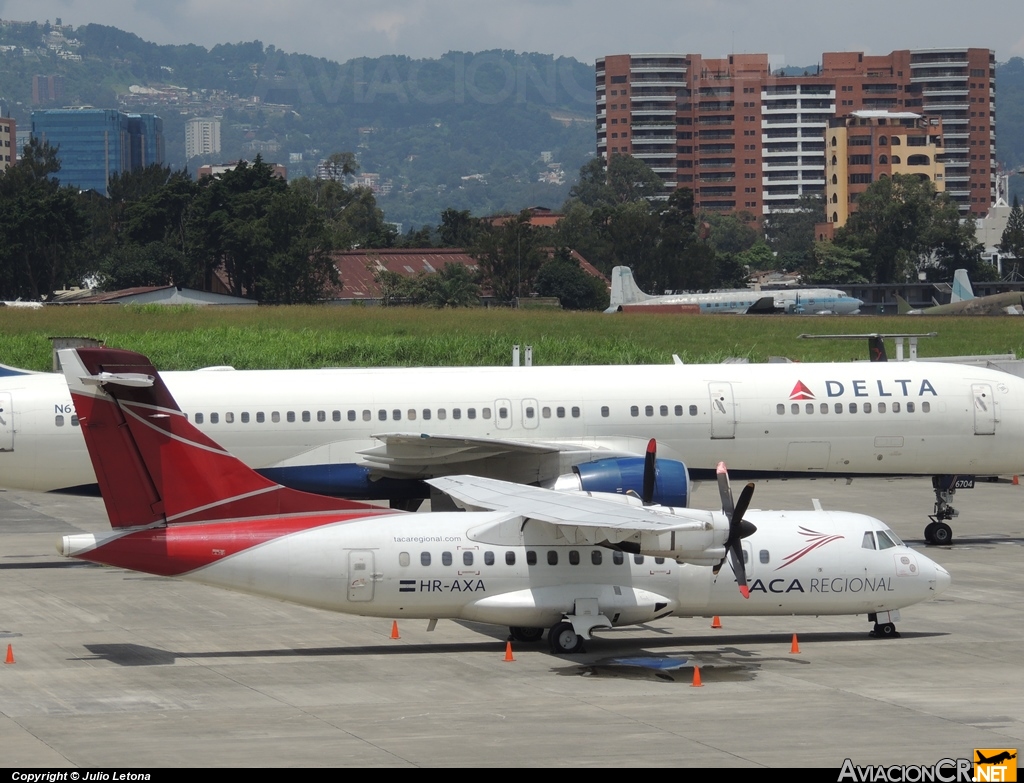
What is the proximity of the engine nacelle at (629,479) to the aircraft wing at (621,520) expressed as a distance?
5.58m

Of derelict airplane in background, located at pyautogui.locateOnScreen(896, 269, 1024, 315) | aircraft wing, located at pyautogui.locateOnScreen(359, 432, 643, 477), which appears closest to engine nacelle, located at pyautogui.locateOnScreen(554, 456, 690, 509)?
aircraft wing, located at pyautogui.locateOnScreen(359, 432, 643, 477)

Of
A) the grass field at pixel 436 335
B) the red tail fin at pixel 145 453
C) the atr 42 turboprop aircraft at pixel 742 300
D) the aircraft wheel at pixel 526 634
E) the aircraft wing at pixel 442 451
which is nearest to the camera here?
the red tail fin at pixel 145 453

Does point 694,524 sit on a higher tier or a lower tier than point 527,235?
lower

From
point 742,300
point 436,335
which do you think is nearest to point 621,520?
point 436,335

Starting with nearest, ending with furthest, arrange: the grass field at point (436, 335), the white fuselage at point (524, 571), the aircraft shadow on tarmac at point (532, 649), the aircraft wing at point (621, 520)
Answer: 1. the aircraft wing at point (621, 520)
2. the white fuselage at point (524, 571)
3. the aircraft shadow on tarmac at point (532, 649)
4. the grass field at point (436, 335)

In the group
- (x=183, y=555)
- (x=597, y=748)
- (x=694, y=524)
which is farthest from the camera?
(x=183, y=555)

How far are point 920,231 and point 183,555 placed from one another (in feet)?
519

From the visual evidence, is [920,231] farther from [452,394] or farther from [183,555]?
[183,555]

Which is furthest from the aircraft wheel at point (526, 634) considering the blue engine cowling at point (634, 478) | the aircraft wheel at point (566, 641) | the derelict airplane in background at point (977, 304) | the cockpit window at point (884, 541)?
the derelict airplane in background at point (977, 304)

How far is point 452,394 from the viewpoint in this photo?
33000mm

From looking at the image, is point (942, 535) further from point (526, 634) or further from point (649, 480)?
point (649, 480)

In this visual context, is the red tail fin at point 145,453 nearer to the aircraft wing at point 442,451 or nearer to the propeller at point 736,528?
the propeller at point 736,528

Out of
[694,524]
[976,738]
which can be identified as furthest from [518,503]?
[976,738]

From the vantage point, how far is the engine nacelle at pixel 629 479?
2869cm
